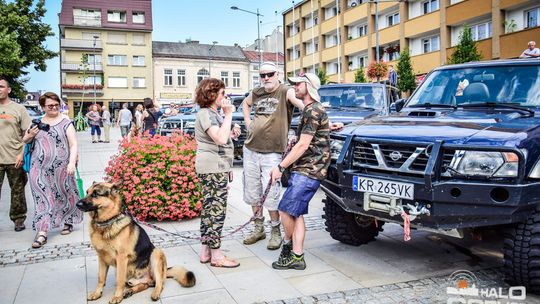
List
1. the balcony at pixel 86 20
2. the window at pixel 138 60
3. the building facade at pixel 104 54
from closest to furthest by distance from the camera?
the building facade at pixel 104 54
the balcony at pixel 86 20
the window at pixel 138 60

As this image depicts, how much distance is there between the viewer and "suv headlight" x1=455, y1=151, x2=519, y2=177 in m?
3.63

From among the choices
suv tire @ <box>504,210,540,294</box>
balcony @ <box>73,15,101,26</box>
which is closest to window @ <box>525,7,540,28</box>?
suv tire @ <box>504,210,540,294</box>

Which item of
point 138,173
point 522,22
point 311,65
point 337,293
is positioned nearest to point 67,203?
point 138,173

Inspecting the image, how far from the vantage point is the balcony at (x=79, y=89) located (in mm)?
58938

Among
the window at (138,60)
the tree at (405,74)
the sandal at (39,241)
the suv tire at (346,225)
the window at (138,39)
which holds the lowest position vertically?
the sandal at (39,241)

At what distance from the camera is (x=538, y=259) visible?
3.74 metres

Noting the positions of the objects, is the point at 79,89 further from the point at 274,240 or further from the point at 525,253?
the point at 525,253

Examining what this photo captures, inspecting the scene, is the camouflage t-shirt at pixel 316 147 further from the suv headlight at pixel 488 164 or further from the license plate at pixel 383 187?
the suv headlight at pixel 488 164

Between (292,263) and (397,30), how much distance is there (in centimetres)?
3536

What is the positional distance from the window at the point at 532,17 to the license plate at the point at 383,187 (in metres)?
25.3

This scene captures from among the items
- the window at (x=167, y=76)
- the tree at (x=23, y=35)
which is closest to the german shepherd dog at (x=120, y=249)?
the tree at (x=23, y=35)

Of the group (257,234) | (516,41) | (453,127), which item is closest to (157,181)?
(257,234)

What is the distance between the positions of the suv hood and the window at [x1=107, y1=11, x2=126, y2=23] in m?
64.0

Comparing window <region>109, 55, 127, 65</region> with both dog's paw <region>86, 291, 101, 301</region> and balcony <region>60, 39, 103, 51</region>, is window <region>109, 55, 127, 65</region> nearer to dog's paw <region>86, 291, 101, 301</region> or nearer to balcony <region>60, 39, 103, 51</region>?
balcony <region>60, 39, 103, 51</region>
